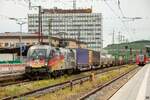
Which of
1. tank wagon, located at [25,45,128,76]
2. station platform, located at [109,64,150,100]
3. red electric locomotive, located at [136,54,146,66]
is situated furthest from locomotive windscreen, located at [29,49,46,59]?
red electric locomotive, located at [136,54,146,66]

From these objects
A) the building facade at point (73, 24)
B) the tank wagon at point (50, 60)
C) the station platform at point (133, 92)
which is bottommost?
the station platform at point (133, 92)

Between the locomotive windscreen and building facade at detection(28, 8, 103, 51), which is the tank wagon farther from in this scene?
building facade at detection(28, 8, 103, 51)

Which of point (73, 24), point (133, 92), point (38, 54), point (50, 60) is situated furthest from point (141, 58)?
point (133, 92)

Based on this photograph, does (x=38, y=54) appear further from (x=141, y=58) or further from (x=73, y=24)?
(x=73, y=24)

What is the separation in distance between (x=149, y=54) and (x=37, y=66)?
7433 centimetres

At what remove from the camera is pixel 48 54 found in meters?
38.1

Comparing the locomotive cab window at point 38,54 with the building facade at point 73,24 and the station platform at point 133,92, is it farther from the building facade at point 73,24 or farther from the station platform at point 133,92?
the building facade at point 73,24

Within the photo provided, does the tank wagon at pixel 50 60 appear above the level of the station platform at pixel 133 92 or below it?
above

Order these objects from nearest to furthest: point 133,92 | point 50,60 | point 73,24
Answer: point 133,92
point 50,60
point 73,24

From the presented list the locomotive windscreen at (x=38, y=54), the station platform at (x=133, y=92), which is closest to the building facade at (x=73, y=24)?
the locomotive windscreen at (x=38, y=54)

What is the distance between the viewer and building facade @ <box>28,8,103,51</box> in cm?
9650

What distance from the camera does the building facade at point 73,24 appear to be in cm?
9650

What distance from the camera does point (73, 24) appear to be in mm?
117312

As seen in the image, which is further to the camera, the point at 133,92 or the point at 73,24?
the point at 73,24
